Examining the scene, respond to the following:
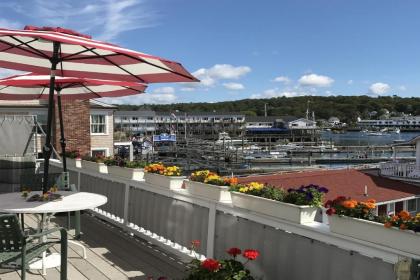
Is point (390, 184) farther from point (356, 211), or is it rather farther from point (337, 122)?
point (337, 122)

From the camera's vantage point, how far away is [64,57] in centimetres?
460

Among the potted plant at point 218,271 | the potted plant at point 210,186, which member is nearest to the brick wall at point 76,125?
the potted plant at point 210,186

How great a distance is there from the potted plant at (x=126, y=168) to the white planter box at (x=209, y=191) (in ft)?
3.99

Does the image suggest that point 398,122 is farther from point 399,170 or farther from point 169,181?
point 169,181

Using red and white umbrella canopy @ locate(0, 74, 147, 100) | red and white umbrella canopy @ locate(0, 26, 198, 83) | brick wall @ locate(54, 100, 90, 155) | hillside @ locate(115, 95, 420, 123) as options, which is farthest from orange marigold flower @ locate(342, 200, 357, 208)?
hillside @ locate(115, 95, 420, 123)

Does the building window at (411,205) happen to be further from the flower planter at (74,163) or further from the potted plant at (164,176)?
the potted plant at (164,176)

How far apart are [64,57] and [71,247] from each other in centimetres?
209

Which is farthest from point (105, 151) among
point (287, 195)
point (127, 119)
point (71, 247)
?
point (127, 119)

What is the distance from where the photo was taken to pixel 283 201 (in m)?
3.30

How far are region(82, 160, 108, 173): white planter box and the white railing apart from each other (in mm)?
23821

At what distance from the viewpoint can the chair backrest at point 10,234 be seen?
9.73ft

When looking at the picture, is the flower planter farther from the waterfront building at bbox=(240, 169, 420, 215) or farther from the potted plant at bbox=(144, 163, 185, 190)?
the waterfront building at bbox=(240, 169, 420, 215)

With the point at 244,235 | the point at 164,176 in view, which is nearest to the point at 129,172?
the point at 164,176

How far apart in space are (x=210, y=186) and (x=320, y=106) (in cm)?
15504
